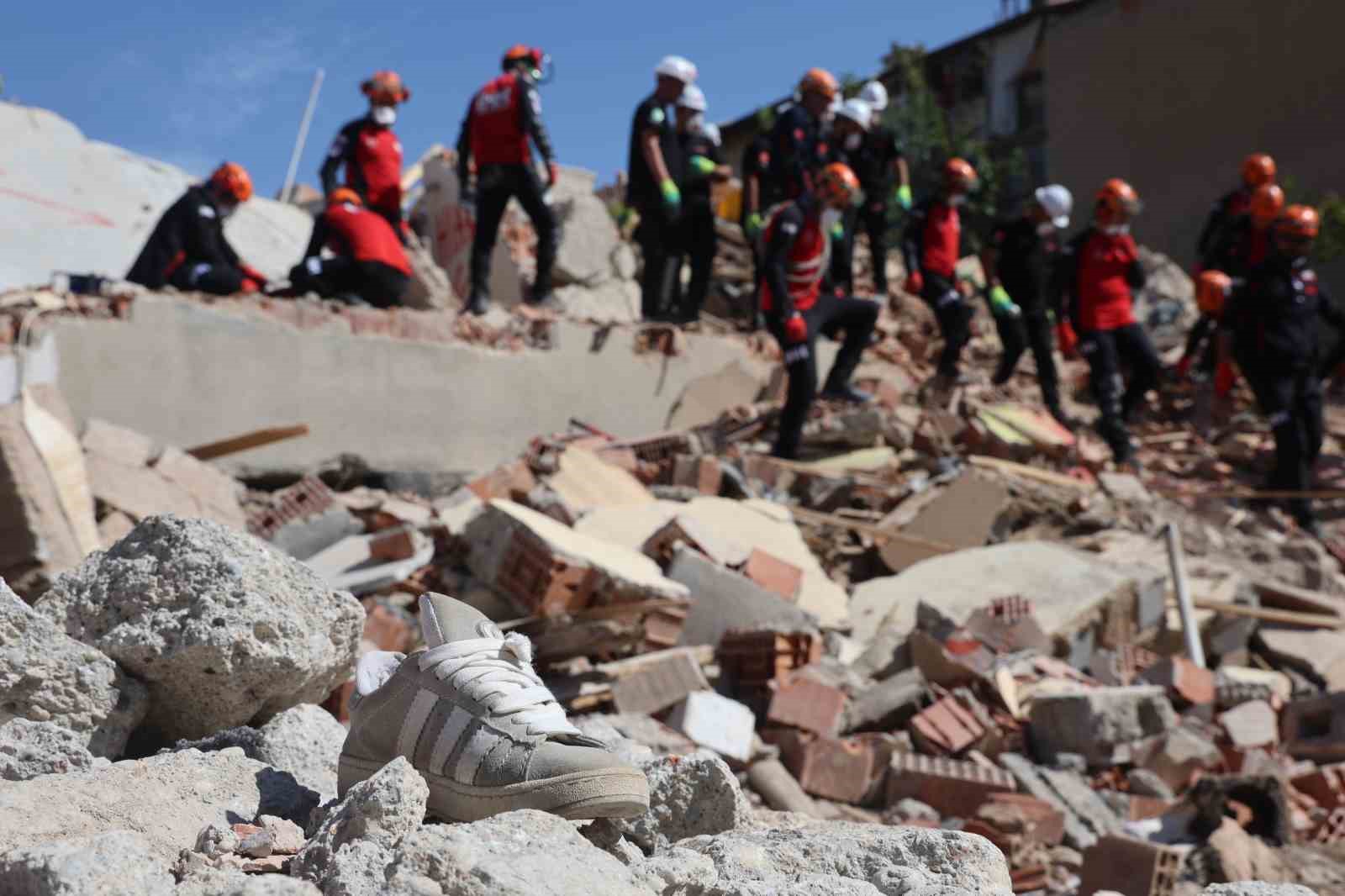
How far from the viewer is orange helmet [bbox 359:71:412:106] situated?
29.8ft

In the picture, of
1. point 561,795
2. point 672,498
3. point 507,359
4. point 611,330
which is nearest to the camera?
point 561,795

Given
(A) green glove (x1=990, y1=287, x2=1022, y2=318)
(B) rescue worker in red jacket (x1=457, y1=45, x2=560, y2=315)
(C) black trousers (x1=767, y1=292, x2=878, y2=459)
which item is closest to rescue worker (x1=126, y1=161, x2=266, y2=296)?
(B) rescue worker in red jacket (x1=457, y1=45, x2=560, y2=315)

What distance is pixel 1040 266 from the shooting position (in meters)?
10.6

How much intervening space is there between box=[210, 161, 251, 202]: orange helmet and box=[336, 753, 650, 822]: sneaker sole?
684cm

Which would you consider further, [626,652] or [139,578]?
[626,652]

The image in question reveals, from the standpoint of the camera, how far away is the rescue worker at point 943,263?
1031 cm

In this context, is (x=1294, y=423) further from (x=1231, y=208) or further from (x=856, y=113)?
(x=856, y=113)

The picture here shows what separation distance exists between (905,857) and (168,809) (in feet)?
3.81

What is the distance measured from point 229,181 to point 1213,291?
6.90 m

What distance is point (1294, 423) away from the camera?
9.23 m

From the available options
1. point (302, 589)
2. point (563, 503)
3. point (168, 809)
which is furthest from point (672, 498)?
point (168, 809)

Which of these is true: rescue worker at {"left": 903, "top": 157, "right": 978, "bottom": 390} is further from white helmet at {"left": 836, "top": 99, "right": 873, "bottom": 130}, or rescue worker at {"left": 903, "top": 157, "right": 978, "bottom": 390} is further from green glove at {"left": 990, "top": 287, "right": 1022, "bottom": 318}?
white helmet at {"left": 836, "top": 99, "right": 873, "bottom": 130}

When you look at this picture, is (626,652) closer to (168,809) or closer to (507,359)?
(168,809)

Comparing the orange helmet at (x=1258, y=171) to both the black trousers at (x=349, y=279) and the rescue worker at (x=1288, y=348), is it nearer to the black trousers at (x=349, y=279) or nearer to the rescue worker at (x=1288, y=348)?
the rescue worker at (x=1288, y=348)
